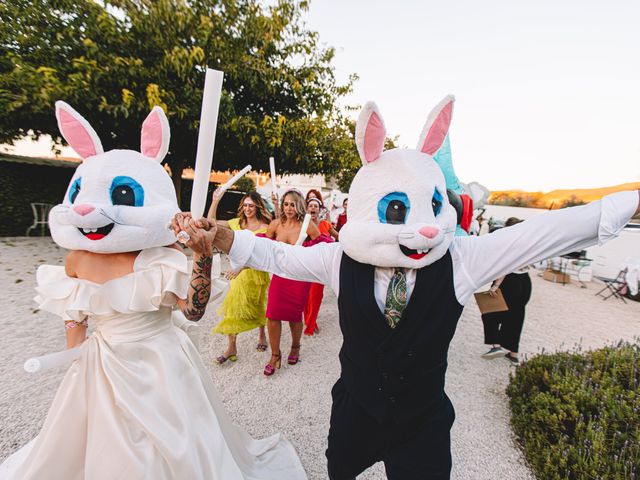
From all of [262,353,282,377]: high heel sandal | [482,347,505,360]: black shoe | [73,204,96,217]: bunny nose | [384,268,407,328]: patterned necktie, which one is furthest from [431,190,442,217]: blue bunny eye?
[482,347,505,360]: black shoe

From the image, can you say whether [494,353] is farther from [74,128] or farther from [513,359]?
[74,128]

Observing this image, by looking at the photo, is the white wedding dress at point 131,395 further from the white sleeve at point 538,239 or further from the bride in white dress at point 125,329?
the white sleeve at point 538,239

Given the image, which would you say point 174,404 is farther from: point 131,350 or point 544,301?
point 544,301

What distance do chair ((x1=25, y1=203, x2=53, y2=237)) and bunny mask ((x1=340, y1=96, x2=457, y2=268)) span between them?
1121cm

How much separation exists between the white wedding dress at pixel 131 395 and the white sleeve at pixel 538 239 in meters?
1.42

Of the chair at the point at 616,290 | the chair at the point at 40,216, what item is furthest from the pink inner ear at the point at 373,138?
the chair at the point at 40,216

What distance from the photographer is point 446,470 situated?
1.46 m

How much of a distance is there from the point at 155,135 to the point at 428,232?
1531 millimetres

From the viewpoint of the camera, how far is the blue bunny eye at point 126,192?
1.57 meters

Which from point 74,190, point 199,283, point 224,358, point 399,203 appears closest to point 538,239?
point 399,203

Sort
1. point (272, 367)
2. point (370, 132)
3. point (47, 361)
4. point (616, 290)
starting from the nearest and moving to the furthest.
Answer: point (47, 361), point (370, 132), point (272, 367), point (616, 290)

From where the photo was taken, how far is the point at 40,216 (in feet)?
31.6

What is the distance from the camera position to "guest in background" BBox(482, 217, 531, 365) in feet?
13.5

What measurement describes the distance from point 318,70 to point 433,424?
855cm
